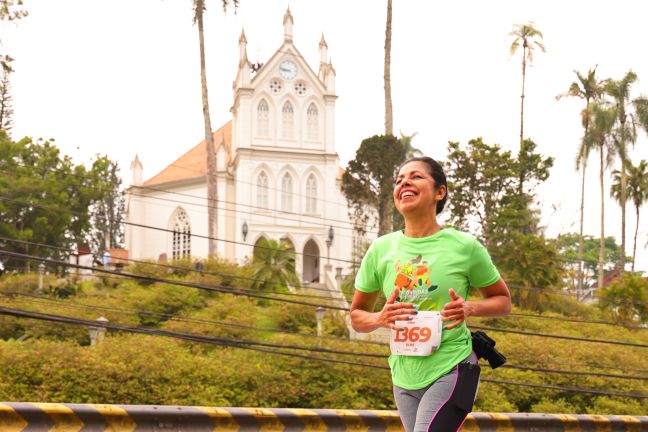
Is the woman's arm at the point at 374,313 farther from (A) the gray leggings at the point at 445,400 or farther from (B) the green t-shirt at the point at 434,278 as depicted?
(A) the gray leggings at the point at 445,400

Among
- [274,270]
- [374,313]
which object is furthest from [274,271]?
[374,313]

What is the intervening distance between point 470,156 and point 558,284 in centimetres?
660

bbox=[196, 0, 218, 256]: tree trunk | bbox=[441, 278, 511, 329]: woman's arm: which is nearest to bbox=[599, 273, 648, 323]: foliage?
bbox=[196, 0, 218, 256]: tree trunk

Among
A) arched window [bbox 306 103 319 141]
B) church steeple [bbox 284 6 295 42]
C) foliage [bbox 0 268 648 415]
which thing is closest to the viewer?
foliage [bbox 0 268 648 415]

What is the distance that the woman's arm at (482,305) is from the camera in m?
3.66

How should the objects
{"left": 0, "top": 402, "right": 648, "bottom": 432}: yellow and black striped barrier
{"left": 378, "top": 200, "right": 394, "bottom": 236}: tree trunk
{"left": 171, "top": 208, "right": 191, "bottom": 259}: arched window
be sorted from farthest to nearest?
{"left": 171, "top": 208, "right": 191, "bottom": 259}: arched window, {"left": 378, "top": 200, "right": 394, "bottom": 236}: tree trunk, {"left": 0, "top": 402, "right": 648, "bottom": 432}: yellow and black striped barrier

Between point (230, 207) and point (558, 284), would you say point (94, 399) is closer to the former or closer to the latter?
point (558, 284)

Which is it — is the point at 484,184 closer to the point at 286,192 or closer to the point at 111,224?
the point at 286,192

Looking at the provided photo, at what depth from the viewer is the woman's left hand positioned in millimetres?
3656

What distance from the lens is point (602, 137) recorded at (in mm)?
50219

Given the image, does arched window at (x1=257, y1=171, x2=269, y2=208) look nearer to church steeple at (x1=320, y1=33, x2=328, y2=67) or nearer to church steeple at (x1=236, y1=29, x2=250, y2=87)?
church steeple at (x1=236, y1=29, x2=250, y2=87)

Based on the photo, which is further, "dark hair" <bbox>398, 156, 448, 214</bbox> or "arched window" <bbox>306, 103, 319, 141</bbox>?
"arched window" <bbox>306, 103, 319, 141</bbox>

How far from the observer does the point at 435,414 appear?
3629 mm

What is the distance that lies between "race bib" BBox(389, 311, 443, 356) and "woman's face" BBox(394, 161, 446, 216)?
48 cm
